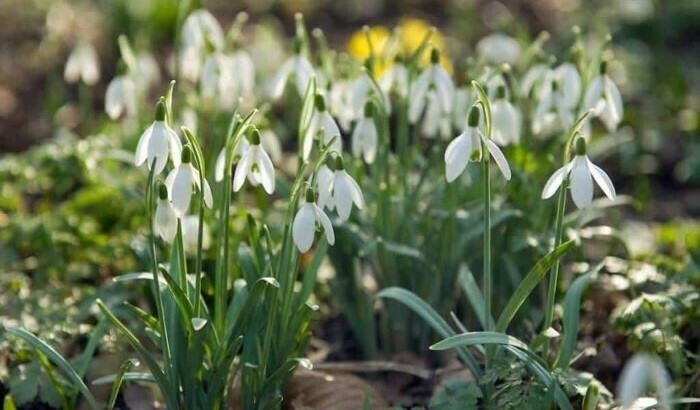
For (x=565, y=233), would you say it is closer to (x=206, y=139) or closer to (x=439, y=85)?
(x=439, y=85)

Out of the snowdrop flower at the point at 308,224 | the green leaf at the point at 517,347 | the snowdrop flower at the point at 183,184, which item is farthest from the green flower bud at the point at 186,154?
the green leaf at the point at 517,347

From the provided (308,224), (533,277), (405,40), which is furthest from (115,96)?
(405,40)

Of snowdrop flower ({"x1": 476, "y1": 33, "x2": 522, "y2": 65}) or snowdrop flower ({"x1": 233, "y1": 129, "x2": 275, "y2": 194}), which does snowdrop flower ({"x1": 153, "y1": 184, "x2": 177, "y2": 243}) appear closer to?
snowdrop flower ({"x1": 233, "y1": 129, "x2": 275, "y2": 194})

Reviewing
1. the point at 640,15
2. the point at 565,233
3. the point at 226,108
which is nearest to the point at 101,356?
the point at 226,108

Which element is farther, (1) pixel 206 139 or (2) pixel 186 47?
(1) pixel 206 139

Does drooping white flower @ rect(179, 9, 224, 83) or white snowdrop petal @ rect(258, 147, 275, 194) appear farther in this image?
drooping white flower @ rect(179, 9, 224, 83)

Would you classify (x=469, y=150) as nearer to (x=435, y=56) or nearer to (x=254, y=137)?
(x=254, y=137)

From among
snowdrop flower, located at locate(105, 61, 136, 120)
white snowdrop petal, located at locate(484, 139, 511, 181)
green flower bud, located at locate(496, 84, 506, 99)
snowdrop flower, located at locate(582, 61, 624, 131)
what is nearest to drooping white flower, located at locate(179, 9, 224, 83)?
snowdrop flower, located at locate(105, 61, 136, 120)
